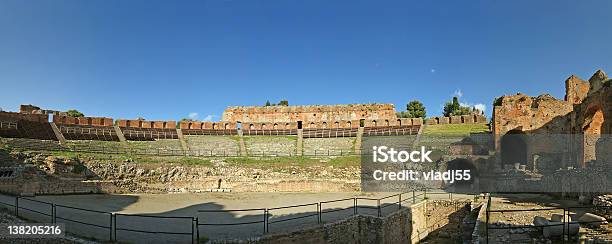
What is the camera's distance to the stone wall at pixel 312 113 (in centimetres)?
5316

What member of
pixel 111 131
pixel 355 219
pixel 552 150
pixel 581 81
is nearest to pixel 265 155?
pixel 111 131

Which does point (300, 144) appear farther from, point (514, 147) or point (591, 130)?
point (591, 130)

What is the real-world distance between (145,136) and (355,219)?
3109 cm

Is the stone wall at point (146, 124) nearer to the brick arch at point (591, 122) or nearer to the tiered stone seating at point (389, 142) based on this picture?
the tiered stone seating at point (389, 142)

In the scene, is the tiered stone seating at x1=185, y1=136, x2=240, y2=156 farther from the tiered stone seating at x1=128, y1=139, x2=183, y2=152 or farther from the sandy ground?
the sandy ground

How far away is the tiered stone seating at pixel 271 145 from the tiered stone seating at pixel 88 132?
43.5 feet

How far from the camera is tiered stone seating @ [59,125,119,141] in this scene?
34531 millimetres

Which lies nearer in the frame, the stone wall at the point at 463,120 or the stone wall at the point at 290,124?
the stone wall at the point at 463,120

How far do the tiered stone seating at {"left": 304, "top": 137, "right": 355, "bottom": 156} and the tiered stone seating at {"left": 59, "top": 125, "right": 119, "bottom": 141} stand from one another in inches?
754

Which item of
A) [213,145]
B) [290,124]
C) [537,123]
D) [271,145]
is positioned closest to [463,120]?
[537,123]

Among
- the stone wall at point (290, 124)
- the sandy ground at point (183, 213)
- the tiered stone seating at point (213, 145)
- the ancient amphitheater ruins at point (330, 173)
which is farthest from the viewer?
the stone wall at point (290, 124)

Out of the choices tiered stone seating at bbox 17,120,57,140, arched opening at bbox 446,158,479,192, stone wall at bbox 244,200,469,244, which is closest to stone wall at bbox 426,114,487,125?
arched opening at bbox 446,158,479,192


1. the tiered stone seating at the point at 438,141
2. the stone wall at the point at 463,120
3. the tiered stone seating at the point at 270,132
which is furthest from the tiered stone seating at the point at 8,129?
the stone wall at the point at 463,120

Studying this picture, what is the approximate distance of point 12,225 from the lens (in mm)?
10820
